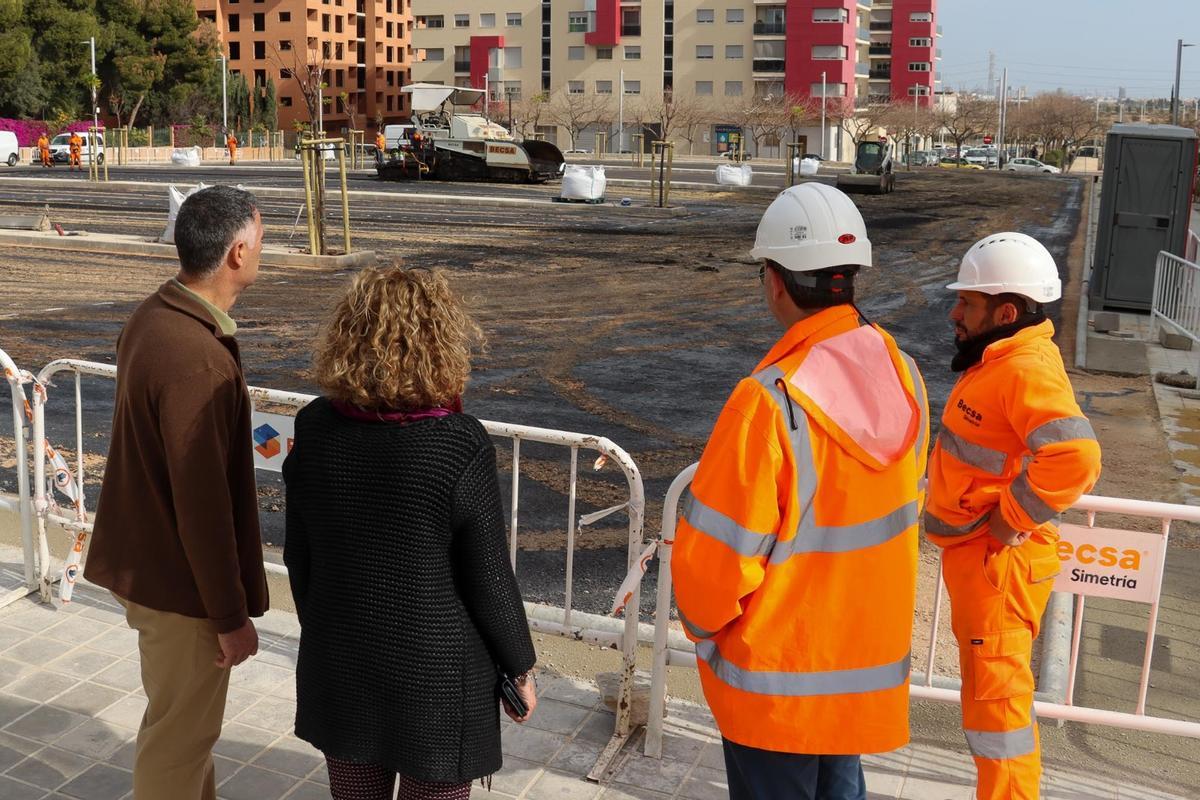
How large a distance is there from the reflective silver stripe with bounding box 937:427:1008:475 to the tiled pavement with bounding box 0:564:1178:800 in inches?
48.2

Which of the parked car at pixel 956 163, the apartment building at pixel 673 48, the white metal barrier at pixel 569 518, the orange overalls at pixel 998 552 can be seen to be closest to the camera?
the orange overalls at pixel 998 552

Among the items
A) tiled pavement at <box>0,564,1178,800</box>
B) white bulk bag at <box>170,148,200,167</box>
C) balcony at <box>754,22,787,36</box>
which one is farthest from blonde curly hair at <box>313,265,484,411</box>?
balcony at <box>754,22,787,36</box>

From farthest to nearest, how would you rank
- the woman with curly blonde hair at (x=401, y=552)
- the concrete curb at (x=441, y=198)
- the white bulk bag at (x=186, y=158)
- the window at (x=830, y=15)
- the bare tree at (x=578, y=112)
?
the bare tree at (x=578, y=112) → the window at (x=830, y=15) → the white bulk bag at (x=186, y=158) → the concrete curb at (x=441, y=198) → the woman with curly blonde hair at (x=401, y=552)

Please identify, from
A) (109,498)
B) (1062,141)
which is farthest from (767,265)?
(1062,141)

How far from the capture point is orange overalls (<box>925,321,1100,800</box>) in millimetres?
3195

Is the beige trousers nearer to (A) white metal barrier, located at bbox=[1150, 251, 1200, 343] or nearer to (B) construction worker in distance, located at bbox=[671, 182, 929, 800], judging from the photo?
(B) construction worker in distance, located at bbox=[671, 182, 929, 800]

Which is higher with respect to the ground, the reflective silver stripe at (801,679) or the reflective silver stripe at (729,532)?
the reflective silver stripe at (729,532)

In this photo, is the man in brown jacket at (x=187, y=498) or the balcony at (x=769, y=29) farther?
the balcony at (x=769, y=29)

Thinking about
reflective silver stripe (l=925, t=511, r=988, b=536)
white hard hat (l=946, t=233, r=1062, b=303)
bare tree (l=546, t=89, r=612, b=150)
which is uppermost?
bare tree (l=546, t=89, r=612, b=150)

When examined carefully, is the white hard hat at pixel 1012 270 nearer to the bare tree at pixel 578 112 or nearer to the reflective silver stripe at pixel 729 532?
the reflective silver stripe at pixel 729 532

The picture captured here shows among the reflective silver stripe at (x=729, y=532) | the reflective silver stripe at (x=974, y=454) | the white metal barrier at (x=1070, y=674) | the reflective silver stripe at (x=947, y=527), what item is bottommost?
the white metal barrier at (x=1070, y=674)

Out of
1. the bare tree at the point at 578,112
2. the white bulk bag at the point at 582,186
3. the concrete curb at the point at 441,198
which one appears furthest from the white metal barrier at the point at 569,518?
the bare tree at the point at 578,112

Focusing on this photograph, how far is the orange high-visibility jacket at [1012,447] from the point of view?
307 cm

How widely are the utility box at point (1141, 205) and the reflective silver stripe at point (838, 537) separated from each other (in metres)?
14.8
